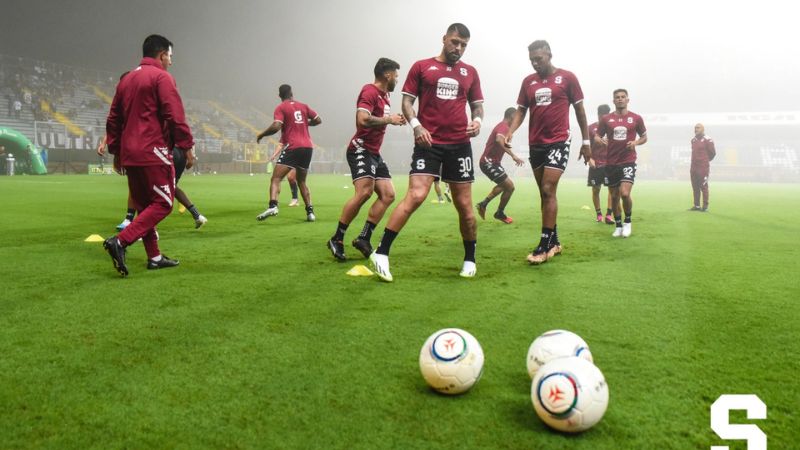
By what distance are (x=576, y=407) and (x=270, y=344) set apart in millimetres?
1807

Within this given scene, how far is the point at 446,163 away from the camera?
5.30 m

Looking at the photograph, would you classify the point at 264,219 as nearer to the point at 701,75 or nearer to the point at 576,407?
the point at 576,407

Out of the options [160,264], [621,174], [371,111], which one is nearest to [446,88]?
[371,111]

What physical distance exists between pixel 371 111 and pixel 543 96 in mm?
2009

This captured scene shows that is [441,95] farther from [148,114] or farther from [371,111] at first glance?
[148,114]

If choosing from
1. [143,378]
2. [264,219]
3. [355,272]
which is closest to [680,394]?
[143,378]

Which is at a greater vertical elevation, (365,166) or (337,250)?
(365,166)

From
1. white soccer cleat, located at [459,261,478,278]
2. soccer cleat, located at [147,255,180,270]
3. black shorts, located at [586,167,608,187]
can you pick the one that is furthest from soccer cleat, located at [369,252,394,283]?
black shorts, located at [586,167,608,187]

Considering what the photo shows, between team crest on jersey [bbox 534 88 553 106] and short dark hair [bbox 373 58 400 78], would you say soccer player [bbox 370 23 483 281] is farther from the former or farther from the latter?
team crest on jersey [bbox 534 88 553 106]

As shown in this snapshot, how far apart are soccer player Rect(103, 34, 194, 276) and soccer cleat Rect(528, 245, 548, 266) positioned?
12.1 ft

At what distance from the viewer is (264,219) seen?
10.2 meters

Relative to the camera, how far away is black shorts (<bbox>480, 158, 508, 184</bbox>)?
1024 centimetres

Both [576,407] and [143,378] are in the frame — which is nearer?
[576,407]

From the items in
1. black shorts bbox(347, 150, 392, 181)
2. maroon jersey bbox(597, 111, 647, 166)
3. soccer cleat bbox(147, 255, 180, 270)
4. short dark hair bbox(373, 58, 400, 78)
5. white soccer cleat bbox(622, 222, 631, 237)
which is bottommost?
white soccer cleat bbox(622, 222, 631, 237)
